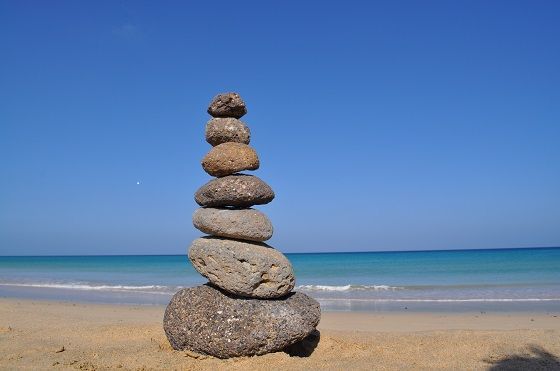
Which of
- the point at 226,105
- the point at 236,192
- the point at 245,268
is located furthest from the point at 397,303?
the point at 226,105

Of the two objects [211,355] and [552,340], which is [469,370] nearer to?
[552,340]

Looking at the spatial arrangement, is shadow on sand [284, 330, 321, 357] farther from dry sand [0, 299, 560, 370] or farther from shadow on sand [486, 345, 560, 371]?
shadow on sand [486, 345, 560, 371]

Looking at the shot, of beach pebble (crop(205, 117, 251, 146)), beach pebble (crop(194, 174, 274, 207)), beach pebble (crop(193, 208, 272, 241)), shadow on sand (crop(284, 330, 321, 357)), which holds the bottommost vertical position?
shadow on sand (crop(284, 330, 321, 357))

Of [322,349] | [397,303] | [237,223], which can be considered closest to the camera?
[237,223]

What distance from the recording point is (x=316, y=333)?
1050 centimetres

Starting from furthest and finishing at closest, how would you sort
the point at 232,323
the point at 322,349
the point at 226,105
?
Answer: the point at 322,349
the point at 226,105
the point at 232,323

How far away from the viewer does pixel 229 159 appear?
9.17 meters

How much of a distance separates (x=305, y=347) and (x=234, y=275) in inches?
95.6

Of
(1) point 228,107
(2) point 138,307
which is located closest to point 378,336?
(1) point 228,107

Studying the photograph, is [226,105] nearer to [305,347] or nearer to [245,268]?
[245,268]

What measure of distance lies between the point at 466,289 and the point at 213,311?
19.6 meters

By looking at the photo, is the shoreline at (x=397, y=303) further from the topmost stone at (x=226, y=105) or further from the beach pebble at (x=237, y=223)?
the topmost stone at (x=226, y=105)

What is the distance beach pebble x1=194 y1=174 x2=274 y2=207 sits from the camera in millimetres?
8953

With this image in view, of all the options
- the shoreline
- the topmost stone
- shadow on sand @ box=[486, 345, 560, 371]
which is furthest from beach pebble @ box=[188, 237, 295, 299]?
the shoreline
